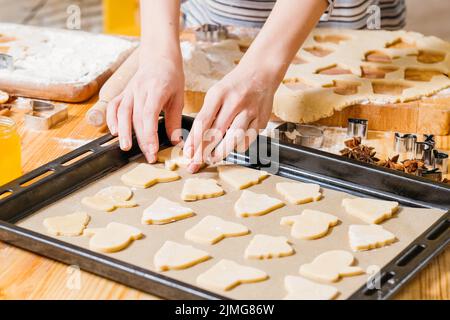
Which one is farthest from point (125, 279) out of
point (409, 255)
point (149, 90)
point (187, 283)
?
point (149, 90)

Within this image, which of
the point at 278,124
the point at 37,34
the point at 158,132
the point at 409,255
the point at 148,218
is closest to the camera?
the point at 409,255

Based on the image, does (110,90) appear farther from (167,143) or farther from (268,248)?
(268,248)

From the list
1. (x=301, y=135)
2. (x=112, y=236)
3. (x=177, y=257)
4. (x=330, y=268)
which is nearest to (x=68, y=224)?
(x=112, y=236)

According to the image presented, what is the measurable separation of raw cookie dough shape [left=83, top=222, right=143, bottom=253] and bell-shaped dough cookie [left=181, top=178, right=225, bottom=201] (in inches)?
6.1

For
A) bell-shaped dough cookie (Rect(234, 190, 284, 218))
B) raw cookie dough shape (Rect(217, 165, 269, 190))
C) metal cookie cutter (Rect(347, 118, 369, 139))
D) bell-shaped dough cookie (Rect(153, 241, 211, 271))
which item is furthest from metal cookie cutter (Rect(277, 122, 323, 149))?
bell-shaped dough cookie (Rect(153, 241, 211, 271))

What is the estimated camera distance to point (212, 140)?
1.47m

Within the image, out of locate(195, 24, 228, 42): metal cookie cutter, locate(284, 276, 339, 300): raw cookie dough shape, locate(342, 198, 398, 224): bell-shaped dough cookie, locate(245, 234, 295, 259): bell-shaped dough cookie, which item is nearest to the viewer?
locate(284, 276, 339, 300): raw cookie dough shape

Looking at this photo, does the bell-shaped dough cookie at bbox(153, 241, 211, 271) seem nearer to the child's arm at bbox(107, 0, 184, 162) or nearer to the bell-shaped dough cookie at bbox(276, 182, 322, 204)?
the bell-shaped dough cookie at bbox(276, 182, 322, 204)

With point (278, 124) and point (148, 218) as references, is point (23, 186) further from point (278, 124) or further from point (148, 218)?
point (278, 124)

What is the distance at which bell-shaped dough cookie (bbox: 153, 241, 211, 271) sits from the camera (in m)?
1.15

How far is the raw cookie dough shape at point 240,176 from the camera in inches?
56.1

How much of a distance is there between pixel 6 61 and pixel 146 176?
26.3 inches

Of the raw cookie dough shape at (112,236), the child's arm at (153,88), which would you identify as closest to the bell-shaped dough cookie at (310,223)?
the raw cookie dough shape at (112,236)

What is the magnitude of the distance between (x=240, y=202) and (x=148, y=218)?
170 mm
